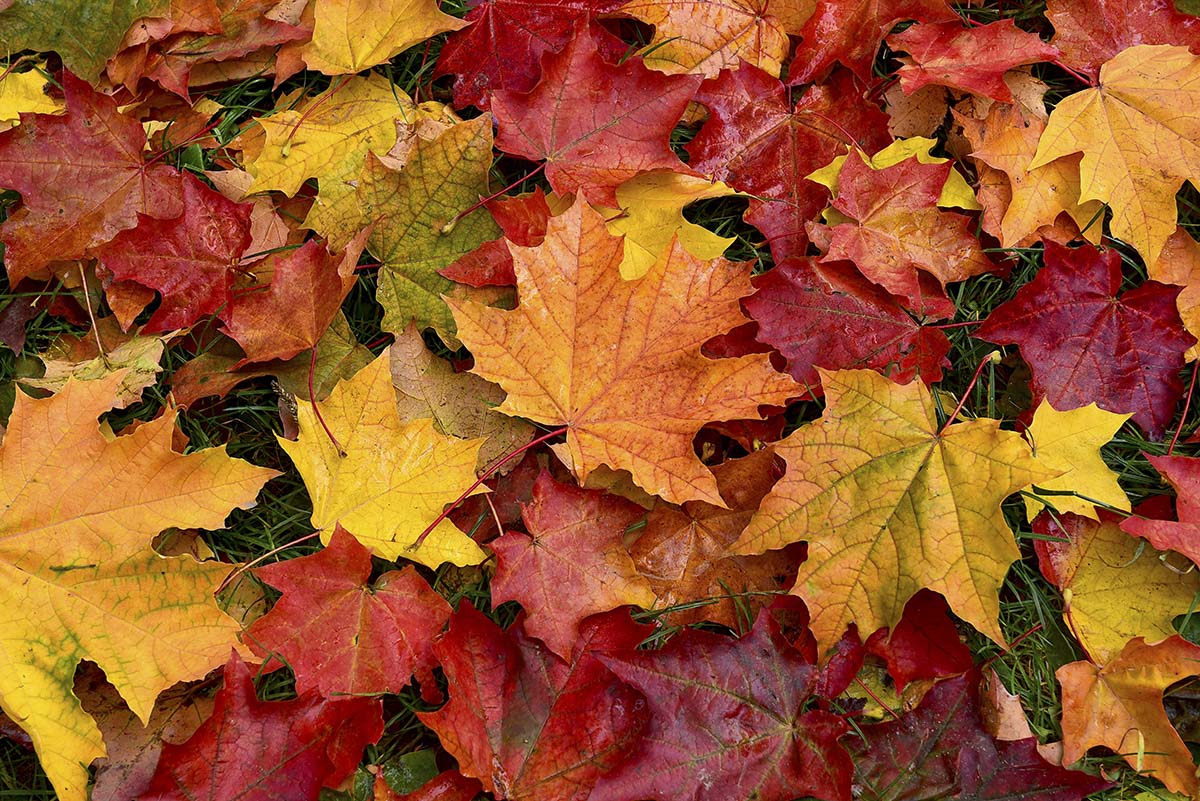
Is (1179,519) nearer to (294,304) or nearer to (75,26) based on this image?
(294,304)

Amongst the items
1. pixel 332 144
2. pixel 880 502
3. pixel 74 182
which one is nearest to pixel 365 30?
pixel 332 144

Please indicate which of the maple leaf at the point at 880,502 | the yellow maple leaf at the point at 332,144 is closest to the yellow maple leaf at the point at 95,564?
the yellow maple leaf at the point at 332,144

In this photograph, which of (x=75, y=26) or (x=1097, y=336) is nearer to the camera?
(x=1097, y=336)

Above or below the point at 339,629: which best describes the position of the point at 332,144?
above

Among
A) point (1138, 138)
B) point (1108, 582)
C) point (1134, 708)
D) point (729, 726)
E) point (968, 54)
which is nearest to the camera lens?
point (729, 726)

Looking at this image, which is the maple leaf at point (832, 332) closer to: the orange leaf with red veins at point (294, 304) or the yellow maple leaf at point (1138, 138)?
the yellow maple leaf at point (1138, 138)

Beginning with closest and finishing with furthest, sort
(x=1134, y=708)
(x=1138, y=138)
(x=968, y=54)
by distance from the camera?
(x=1134, y=708) → (x=1138, y=138) → (x=968, y=54)

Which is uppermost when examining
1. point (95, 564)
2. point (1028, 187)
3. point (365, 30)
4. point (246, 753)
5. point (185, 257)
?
point (365, 30)
